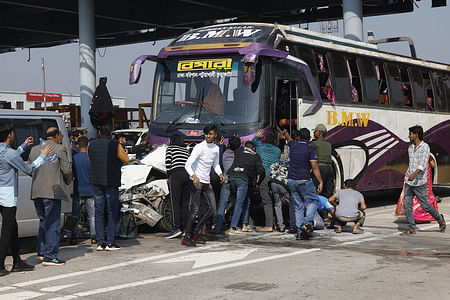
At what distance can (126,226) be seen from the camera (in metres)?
12.1

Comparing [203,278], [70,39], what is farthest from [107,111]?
[70,39]

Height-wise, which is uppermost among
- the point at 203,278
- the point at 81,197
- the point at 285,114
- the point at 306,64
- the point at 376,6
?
the point at 376,6

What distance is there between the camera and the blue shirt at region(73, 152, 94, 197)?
11.5m

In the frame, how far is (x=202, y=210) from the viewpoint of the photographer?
11.8 meters

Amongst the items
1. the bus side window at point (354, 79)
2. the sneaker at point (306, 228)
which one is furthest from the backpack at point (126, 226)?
the bus side window at point (354, 79)

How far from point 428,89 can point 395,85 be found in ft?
6.53

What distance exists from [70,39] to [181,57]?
2808 cm

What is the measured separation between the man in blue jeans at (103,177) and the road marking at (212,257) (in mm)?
1429

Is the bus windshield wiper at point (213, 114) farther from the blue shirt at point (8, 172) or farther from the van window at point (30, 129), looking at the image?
the blue shirt at point (8, 172)

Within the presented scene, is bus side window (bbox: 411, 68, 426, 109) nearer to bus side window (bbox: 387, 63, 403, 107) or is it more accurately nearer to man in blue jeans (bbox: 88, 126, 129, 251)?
bus side window (bbox: 387, 63, 403, 107)

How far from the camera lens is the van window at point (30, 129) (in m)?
10.6

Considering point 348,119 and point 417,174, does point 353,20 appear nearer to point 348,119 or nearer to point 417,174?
point 348,119

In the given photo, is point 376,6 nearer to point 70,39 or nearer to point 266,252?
point 70,39

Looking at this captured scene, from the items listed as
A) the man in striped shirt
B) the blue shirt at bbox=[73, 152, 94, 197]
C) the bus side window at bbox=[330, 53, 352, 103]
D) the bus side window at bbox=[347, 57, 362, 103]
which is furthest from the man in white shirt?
the bus side window at bbox=[347, 57, 362, 103]
